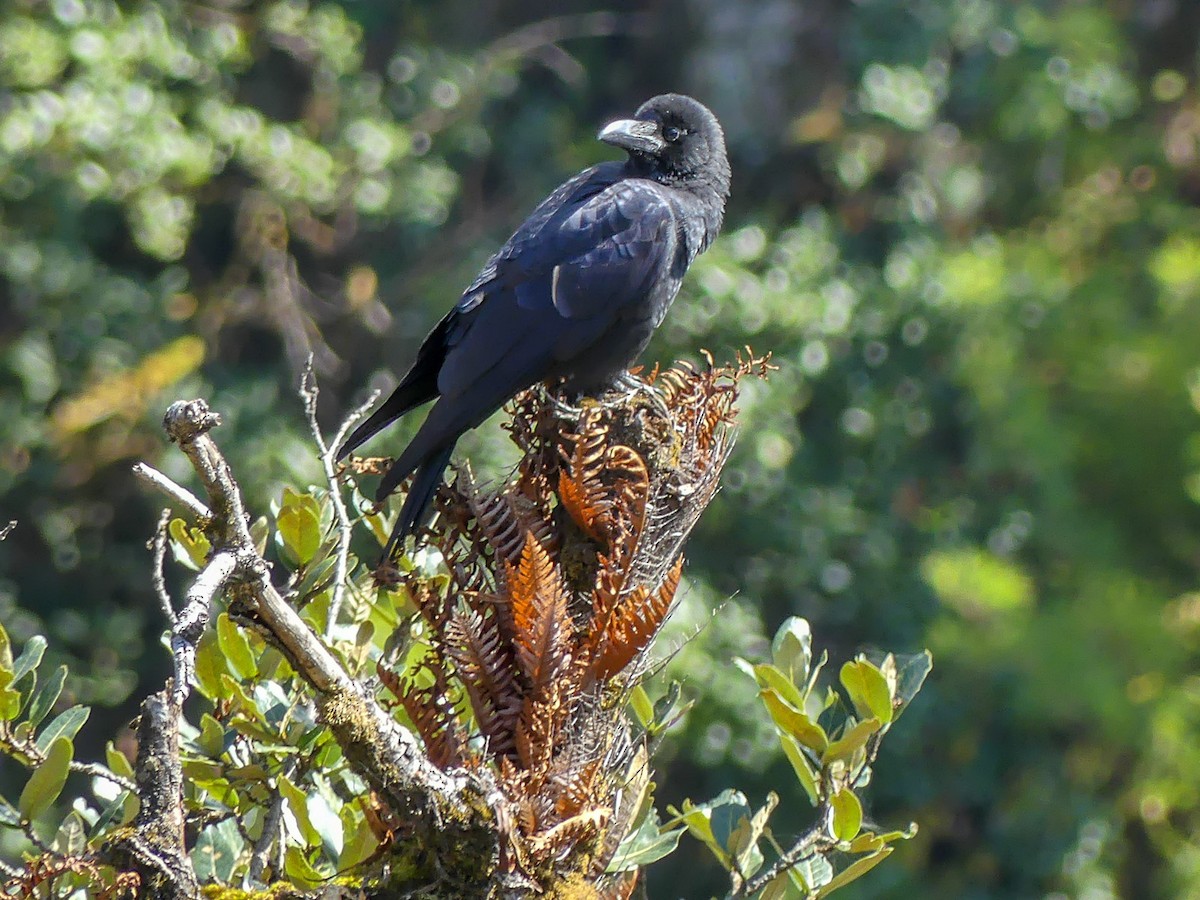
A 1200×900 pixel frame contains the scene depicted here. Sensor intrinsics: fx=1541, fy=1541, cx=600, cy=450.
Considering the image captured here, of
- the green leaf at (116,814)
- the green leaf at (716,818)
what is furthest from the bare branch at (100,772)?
the green leaf at (716,818)

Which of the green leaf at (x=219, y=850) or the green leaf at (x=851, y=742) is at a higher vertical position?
the green leaf at (x=851, y=742)

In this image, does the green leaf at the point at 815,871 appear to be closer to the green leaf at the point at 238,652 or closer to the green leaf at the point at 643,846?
the green leaf at the point at 643,846

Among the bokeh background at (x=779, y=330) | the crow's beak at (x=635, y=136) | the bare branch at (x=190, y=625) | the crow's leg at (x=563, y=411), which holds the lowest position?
the bokeh background at (x=779, y=330)

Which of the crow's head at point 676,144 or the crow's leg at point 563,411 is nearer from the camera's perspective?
the crow's leg at point 563,411

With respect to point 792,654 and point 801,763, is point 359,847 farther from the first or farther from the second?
point 792,654

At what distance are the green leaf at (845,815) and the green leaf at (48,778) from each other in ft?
3.58

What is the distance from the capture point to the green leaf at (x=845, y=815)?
88.0 inches

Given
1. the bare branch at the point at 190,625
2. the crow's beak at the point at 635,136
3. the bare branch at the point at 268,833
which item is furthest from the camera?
the crow's beak at the point at 635,136

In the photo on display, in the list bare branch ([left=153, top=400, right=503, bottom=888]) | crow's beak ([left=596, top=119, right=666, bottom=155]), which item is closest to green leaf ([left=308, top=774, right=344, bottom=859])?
bare branch ([left=153, top=400, right=503, bottom=888])

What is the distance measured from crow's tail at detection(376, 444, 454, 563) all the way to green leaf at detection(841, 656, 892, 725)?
71cm

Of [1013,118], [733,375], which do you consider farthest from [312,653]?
[1013,118]

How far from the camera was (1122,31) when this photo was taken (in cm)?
862

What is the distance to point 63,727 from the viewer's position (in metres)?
2.24

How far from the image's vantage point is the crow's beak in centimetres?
419
